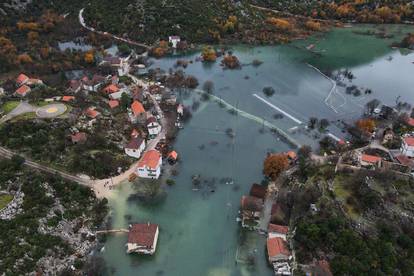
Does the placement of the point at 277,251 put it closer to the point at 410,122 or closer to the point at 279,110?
the point at 279,110

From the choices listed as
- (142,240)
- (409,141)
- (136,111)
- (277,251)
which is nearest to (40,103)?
(136,111)

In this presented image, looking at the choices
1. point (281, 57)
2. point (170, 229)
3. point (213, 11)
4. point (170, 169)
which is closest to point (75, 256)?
point (170, 229)

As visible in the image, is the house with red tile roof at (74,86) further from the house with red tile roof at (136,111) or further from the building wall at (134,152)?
the building wall at (134,152)

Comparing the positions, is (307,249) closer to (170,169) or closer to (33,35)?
(170,169)

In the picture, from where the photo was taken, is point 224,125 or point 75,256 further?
point 224,125

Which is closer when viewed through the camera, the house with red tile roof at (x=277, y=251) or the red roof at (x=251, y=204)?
the house with red tile roof at (x=277, y=251)

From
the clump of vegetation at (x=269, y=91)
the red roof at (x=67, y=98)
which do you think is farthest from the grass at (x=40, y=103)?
the clump of vegetation at (x=269, y=91)

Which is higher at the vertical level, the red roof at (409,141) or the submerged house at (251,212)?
the red roof at (409,141)
